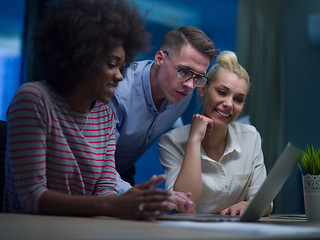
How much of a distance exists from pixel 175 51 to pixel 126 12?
28.7 inches

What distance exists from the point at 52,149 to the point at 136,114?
35.0 inches

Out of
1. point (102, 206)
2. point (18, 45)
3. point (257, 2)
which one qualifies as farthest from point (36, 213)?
point (257, 2)

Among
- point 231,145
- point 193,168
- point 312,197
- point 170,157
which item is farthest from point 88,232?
point 231,145

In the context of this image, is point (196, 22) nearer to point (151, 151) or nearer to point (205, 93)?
point (151, 151)

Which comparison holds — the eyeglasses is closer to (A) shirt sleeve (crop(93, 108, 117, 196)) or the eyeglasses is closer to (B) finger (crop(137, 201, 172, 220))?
(A) shirt sleeve (crop(93, 108, 117, 196))

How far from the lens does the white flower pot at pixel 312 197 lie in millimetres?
1358

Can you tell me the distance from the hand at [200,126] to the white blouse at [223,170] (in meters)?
0.10

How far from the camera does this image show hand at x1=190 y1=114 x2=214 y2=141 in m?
1.90

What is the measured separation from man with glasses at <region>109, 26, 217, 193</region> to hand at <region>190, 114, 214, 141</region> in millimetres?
141

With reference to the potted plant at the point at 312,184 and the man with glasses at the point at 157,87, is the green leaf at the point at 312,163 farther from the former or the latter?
the man with glasses at the point at 157,87

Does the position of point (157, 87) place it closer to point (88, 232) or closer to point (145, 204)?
point (145, 204)

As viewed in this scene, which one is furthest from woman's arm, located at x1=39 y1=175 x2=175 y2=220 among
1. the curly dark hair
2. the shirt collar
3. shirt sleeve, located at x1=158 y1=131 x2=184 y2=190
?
the shirt collar

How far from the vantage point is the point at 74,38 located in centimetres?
120

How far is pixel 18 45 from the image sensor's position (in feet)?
9.62
